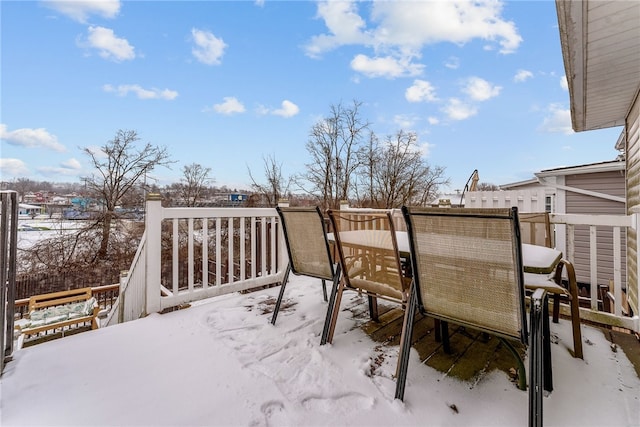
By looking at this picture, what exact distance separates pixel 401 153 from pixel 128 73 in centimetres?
1076

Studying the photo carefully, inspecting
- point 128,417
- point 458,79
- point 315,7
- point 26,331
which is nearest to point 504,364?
point 128,417

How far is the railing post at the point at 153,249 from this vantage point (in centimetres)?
248

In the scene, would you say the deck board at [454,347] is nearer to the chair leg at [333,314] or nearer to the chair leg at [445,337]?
the chair leg at [445,337]

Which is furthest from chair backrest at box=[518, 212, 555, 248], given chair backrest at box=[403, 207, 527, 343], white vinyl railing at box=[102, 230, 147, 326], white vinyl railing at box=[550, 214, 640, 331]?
white vinyl railing at box=[102, 230, 147, 326]

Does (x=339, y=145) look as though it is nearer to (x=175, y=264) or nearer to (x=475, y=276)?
(x=175, y=264)

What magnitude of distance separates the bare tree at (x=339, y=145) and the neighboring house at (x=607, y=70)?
797 centimetres

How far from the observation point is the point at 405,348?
149 cm

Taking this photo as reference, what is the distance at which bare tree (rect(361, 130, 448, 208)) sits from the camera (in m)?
11.6

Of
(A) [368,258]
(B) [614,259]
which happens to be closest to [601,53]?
(B) [614,259]

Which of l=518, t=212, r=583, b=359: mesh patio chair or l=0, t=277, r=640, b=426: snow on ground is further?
l=518, t=212, r=583, b=359: mesh patio chair

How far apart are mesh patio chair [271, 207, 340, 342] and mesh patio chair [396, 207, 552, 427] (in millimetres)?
783

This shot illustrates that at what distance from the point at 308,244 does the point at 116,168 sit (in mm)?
14415

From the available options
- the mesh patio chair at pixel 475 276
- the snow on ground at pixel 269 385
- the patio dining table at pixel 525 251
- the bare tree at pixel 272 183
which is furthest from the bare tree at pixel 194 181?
the mesh patio chair at pixel 475 276

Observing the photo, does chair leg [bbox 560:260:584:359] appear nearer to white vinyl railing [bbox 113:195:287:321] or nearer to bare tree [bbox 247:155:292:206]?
white vinyl railing [bbox 113:195:287:321]
